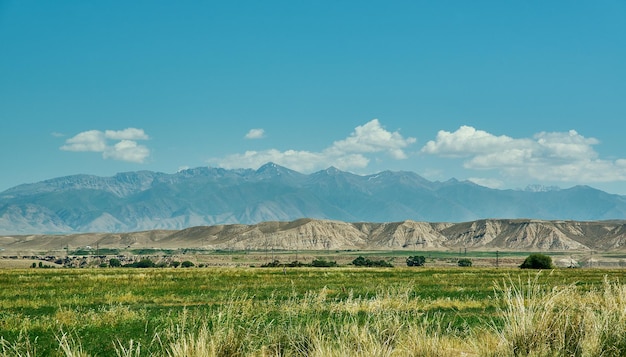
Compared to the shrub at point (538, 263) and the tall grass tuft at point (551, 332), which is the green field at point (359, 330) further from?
the shrub at point (538, 263)

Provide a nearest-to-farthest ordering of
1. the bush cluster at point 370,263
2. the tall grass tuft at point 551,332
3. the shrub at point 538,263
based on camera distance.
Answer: the tall grass tuft at point 551,332
the shrub at point 538,263
the bush cluster at point 370,263

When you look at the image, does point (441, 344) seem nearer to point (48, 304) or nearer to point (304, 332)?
point (304, 332)

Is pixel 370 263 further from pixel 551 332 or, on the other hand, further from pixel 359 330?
pixel 551 332

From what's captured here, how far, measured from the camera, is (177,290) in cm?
4450

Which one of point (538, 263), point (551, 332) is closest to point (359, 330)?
point (551, 332)

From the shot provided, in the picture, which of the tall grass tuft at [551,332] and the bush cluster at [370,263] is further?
the bush cluster at [370,263]

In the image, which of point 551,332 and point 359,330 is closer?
point 551,332

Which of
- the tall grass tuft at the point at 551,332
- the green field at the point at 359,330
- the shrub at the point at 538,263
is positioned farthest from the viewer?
the shrub at the point at 538,263

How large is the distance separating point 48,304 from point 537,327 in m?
29.5

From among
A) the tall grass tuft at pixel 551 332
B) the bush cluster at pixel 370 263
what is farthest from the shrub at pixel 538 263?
the tall grass tuft at pixel 551 332

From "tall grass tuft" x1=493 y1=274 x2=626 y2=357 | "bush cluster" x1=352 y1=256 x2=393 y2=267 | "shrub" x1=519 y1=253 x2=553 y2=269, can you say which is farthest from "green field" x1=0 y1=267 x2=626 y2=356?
"bush cluster" x1=352 y1=256 x2=393 y2=267

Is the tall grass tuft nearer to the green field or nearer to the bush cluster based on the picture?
the green field

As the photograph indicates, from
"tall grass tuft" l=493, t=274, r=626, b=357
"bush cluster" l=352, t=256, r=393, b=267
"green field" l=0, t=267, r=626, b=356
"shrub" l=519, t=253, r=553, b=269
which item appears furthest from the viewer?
"bush cluster" l=352, t=256, r=393, b=267

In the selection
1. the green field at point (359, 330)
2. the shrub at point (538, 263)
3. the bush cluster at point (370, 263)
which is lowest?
the bush cluster at point (370, 263)
